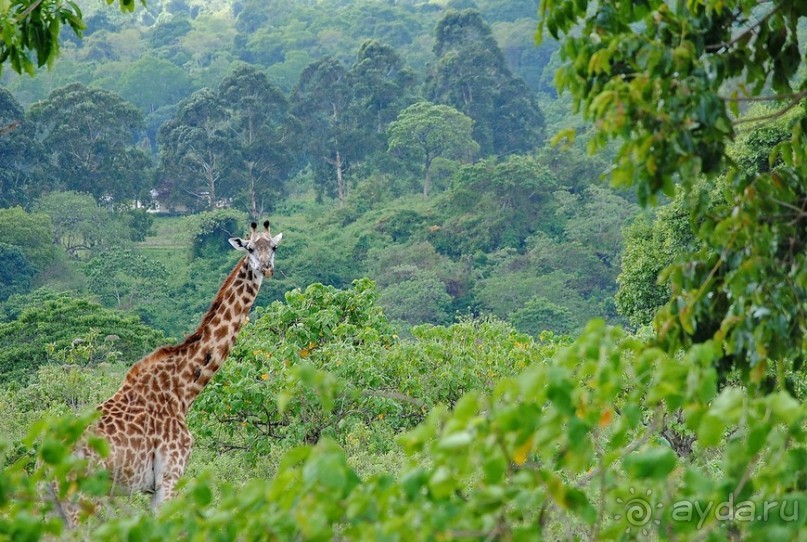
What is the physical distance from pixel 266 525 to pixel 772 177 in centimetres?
227

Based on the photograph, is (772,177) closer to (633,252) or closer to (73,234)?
(633,252)

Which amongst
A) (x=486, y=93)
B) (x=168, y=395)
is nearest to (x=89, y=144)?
(x=486, y=93)

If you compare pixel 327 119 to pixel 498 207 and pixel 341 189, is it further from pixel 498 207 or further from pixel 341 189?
pixel 498 207

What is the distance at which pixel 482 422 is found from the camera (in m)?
2.76

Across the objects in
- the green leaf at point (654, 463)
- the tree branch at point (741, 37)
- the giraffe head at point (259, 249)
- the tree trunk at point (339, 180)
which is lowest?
the tree trunk at point (339, 180)

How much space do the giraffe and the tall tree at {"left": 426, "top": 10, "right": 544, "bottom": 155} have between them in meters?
46.1

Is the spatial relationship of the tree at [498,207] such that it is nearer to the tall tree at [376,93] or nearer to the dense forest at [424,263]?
the dense forest at [424,263]

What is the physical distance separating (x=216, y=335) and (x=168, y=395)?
48 cm

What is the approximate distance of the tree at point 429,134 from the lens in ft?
158

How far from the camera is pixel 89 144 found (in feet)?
151

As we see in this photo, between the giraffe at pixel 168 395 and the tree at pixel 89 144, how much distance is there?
129 ft

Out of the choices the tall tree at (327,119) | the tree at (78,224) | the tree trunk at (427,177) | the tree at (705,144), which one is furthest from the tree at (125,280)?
the tree at (705,144)

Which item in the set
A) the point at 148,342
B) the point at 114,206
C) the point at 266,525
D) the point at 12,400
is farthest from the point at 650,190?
the point at 114,206

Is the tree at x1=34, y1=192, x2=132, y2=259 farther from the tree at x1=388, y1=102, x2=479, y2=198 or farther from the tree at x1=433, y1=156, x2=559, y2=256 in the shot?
the tree at x1=388, y1=102, x2=479, y2=198
